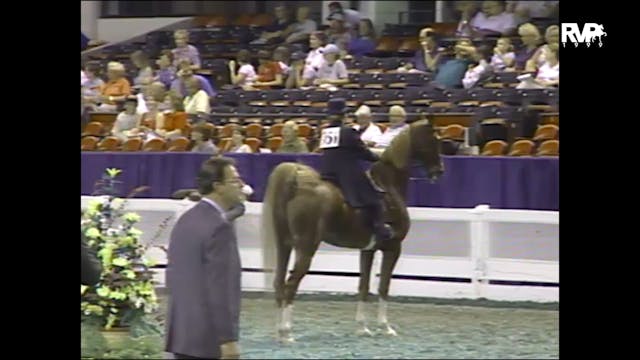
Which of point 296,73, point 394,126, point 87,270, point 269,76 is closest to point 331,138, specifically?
point 394,126

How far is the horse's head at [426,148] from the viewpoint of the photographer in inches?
417

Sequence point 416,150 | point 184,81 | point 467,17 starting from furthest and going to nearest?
point 467,17
point 184,81
point 416,150

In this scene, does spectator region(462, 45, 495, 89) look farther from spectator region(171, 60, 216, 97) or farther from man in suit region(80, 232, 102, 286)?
man in suit region(80, 232, 102, 286)

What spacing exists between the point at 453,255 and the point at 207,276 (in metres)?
5.54

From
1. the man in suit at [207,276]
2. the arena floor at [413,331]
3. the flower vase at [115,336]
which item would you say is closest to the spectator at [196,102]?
the arena floor at [413,331]

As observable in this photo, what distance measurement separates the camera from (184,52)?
17.0 metres

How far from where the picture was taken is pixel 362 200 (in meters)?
10.4

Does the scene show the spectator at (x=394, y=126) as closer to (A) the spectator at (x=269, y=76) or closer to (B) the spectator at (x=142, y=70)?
(A) the spectator at (x=269, y=76)

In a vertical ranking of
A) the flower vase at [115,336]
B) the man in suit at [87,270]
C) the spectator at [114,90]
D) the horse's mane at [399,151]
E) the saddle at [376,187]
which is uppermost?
the spectator at [114,90]
